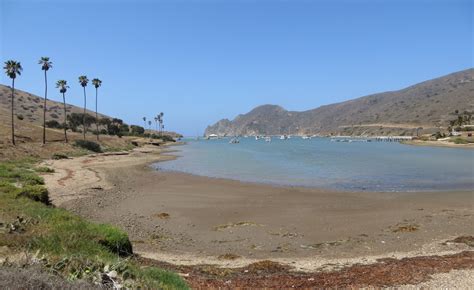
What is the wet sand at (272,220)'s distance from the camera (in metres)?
15.0

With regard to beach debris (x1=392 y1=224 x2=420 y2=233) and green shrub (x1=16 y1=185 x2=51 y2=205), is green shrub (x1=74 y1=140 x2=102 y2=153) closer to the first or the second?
green shrub (x1=16 y1=185 x2=51 y2=205)

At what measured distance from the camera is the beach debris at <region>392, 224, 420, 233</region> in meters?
17.9

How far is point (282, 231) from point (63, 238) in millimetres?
10482

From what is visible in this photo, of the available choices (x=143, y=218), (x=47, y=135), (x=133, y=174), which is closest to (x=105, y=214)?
(x=143, y=218)

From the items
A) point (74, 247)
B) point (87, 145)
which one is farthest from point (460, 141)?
point (74, 247)

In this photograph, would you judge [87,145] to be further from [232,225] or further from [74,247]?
[74,247]

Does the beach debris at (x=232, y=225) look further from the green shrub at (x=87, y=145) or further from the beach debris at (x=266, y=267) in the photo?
the green shrub at (x=87, y=145)

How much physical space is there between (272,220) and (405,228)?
247 inches

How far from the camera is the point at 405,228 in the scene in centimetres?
1819

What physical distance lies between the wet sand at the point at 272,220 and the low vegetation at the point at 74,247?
2.89m

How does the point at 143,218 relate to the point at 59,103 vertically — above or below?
below

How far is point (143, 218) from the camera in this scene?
826 inches

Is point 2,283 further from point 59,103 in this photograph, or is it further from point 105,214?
point 59,103

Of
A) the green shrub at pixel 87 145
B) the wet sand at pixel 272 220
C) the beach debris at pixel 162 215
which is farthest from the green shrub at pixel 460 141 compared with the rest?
the beach debris at pixel 162 215
